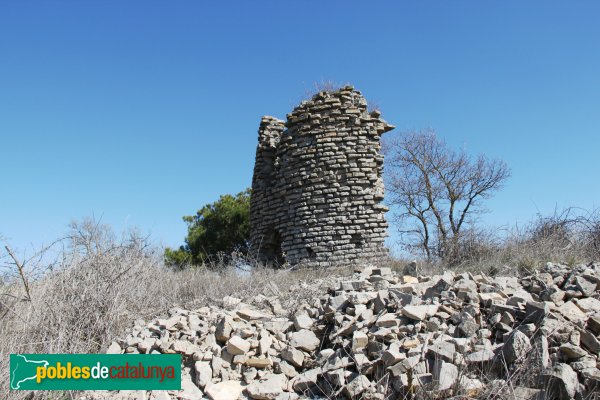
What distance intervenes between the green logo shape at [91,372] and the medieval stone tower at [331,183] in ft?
21.1

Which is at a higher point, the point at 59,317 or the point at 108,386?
the point at 59,317

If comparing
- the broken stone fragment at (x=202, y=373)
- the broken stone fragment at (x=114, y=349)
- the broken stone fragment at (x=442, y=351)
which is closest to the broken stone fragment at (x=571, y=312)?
the broken stone fragment at (x=442, y=351)

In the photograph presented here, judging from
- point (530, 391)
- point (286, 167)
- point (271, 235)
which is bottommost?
point (530, 391)

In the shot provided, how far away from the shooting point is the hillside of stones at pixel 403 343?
346 cm

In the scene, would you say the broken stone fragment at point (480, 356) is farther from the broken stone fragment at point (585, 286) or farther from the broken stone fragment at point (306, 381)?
the broken stone fragment at point (585, 286)

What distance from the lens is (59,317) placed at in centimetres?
489

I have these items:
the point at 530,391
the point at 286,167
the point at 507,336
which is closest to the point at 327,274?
the point at 286,167

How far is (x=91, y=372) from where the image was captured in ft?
13.5

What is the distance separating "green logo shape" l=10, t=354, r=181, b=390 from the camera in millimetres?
4047

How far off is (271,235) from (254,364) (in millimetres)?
8044

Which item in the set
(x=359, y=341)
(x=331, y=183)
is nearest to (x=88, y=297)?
(x=359, y=341)

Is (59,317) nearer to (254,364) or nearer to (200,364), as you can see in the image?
(200,364)

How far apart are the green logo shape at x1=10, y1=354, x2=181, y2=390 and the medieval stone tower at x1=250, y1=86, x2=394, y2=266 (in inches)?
253

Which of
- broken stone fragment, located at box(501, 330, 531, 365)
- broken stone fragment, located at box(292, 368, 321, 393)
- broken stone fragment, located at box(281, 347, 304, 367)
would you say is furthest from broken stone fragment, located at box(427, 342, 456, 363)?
broken stone fragment, located at box(281, 347, 304, 367)
